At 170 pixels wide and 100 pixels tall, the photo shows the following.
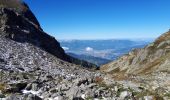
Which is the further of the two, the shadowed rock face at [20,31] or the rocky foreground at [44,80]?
the shadowed rock face at [20,31]

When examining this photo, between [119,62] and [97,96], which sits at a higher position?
[97,96]

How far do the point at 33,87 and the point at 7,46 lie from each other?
36.9 m

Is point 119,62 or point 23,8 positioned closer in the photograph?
point 23,8

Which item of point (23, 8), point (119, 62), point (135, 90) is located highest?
point (23, 8)

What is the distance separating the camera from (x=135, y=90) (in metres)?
35.2

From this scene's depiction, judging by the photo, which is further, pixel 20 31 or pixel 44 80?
pixel 20 31

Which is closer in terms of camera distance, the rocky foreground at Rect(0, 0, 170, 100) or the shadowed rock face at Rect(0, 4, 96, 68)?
the rocky foreground at Rect(0, 0, 170, 100)

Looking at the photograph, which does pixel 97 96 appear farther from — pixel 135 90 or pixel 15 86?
pixel 15 86

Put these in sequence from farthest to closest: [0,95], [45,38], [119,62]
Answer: [119,62] → [45,38] → [0,95]

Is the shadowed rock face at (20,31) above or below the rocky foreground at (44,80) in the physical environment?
above

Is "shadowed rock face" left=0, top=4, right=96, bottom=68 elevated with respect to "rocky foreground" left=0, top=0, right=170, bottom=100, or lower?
elevated

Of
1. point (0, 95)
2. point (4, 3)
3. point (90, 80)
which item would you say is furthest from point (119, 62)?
point (0, 95)

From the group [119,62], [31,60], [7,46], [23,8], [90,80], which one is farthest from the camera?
[119,62]

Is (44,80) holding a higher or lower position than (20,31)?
lower
